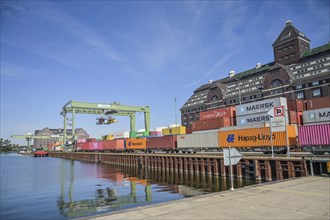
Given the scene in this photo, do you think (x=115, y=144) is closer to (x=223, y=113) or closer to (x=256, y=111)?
(x=223, y=113)

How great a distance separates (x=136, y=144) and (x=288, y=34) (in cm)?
6360

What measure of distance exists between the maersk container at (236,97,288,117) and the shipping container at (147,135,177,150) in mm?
15357

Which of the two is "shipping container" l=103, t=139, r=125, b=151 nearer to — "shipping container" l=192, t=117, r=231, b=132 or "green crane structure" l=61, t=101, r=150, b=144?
"green crane structure" l=61, t=101, r=150, b=144

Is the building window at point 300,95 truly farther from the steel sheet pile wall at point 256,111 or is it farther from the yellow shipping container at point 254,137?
the yellow shipping container at point 254,137

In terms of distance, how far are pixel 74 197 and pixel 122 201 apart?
5.96 meters

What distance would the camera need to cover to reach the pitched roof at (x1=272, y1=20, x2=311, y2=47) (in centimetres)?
7906

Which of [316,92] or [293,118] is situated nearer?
[293,118]

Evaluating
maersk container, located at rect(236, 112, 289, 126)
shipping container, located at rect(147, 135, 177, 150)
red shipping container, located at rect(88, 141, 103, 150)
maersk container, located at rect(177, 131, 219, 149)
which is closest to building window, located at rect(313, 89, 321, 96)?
maersk container, located at rect(236, 112, 289, 126)

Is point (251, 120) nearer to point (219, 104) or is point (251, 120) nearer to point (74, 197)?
point (74, 197)

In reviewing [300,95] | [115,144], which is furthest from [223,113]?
[115,144]

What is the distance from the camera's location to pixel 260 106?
114 ft

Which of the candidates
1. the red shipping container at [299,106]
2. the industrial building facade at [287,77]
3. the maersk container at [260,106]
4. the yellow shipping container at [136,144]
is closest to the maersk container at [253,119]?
the maersk container at [260,106]

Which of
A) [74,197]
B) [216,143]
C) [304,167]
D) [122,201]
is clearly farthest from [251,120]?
[74,197]

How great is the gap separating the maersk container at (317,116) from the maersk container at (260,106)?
2.90 meters
